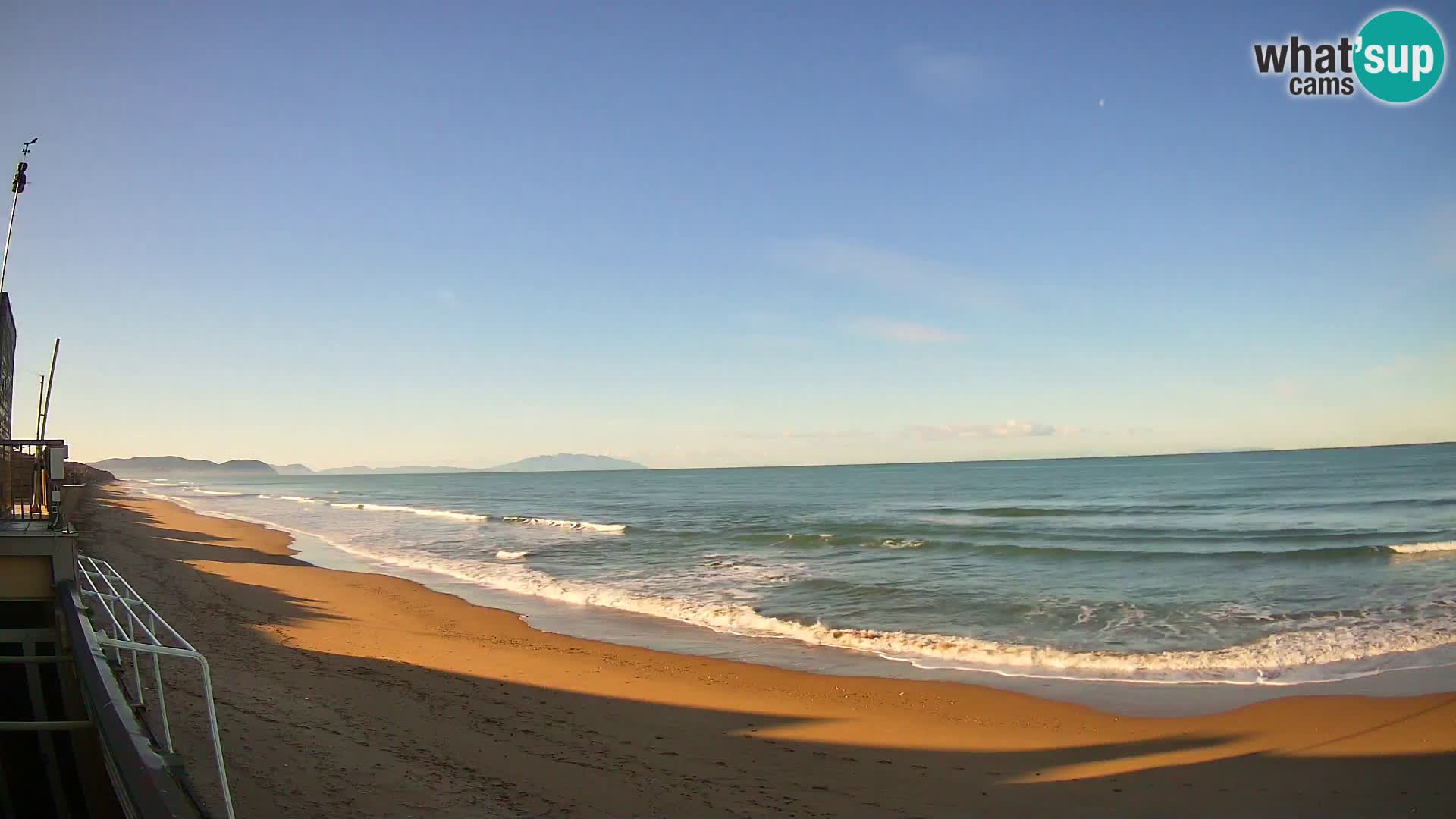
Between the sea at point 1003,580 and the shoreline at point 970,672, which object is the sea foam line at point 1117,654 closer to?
the sea at point 1003,580

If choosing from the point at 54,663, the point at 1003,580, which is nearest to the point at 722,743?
the point at 54,663

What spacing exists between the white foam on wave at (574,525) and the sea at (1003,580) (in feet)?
0.82

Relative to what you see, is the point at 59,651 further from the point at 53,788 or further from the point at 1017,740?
the point at 1017,740

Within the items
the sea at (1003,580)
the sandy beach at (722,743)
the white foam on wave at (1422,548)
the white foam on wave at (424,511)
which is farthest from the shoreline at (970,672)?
the white foam on wave at (424,511)

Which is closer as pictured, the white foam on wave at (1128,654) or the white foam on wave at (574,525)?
the white foam on wave at (1128,654)

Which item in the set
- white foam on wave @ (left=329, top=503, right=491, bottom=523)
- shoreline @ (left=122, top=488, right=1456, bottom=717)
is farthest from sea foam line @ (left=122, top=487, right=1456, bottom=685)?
white foam on wave @ (left=329, top=503, right=491, bottom=523)

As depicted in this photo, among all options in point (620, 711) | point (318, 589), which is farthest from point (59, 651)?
point (318, 589)

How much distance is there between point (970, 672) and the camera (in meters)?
10.7

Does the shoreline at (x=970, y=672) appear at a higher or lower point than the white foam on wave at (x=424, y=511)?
higher

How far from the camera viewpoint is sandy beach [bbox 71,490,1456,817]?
6.19m

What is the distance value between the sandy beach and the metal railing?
93.3 inches

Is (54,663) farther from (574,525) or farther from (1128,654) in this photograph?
(574,525)

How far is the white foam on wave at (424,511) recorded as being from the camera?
140 feet

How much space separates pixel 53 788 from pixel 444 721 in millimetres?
3132
